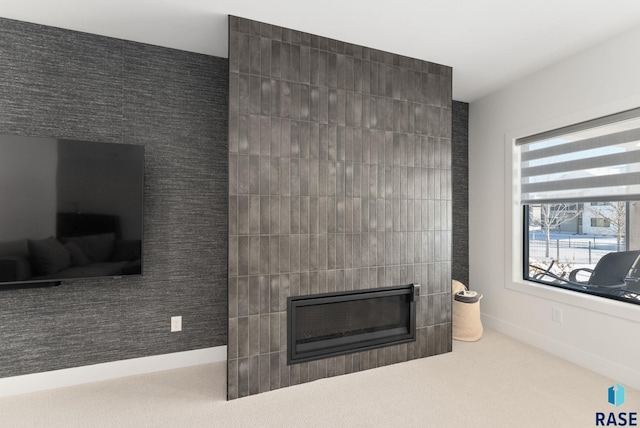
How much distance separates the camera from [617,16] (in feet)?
7.57

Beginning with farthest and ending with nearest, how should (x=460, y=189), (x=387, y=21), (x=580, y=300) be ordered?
(x=460, y=189) < (x=580, y=300) < (x=387, y=21)

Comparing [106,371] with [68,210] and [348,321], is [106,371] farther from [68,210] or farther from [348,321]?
[348,321]

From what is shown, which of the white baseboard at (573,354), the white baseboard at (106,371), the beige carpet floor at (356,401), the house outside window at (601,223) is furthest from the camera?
the house outside window at (601,223)

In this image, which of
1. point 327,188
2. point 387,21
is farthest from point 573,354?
point 387,21

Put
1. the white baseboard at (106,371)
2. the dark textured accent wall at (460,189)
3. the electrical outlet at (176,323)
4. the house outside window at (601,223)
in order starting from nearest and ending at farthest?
the white baseboard at (106,371) < the electrical outlet at (176,323) < the house outside window at (601,223) < the dark textured accent wall at (460,189)

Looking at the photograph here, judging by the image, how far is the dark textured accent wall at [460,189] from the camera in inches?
157

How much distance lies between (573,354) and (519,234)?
1147 mm

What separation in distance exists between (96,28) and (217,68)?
0.86m

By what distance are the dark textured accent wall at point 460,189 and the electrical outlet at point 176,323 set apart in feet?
9.54

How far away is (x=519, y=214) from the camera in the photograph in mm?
3504

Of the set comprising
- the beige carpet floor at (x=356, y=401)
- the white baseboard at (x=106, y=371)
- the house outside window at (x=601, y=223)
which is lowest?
the beige carpet floor at (x=356, y=401)

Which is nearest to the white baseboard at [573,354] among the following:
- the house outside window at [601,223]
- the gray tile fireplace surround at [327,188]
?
the gray tile fireplace surround at [327,188]

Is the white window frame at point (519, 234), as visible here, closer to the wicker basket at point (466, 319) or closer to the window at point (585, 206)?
the window at point (585, 206)

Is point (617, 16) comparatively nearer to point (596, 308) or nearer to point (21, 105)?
point (596, 308)
